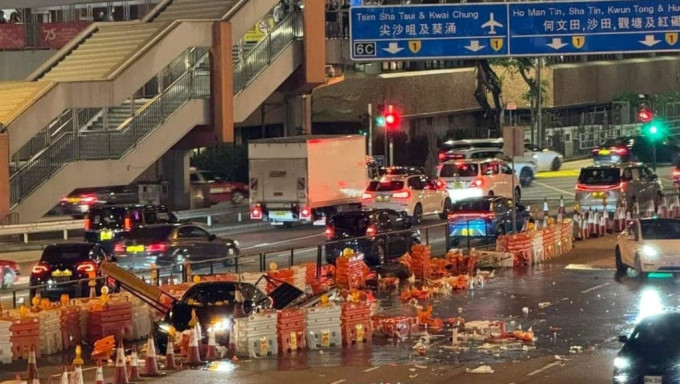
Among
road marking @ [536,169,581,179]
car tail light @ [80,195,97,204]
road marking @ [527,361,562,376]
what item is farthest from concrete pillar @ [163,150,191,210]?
road marking @ [527,361,562,376]

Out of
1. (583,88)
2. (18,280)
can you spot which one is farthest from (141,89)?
(583,88)

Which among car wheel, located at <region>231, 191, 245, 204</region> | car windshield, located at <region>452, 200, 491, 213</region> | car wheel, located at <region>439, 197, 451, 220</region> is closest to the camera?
car windshield, located at <region>452, 200, 491, 213</region>

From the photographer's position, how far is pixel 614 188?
45688 mm

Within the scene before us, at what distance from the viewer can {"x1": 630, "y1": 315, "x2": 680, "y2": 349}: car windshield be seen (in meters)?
18.4

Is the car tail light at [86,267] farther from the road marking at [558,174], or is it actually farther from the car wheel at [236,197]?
the road marking at [558,174]

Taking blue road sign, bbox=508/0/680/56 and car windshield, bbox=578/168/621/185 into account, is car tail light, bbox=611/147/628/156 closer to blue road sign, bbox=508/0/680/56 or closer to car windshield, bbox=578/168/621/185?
car windshield, bbox=578/168/621/185

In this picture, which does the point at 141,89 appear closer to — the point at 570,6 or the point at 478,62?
the point at 570,6

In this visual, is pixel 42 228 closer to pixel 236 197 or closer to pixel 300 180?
pixel 300 180

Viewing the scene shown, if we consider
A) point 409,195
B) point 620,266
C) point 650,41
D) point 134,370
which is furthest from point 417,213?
point 134,370

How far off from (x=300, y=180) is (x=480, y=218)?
8128 mm

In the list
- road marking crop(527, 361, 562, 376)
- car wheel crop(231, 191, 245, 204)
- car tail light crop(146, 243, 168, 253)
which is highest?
car wheel crop(231, 191, 245, 204)

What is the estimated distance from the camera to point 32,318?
78.3 ft

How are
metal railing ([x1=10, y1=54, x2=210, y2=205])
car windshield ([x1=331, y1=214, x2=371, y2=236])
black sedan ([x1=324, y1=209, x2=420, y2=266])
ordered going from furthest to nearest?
metal railing ([x1=10, y1=54, x2=210, y2=205]), car windshield ([x1=331, y1=214, x2=371, y2=236]), black sedan ([x1=324, y1=209, x2=420, y2=266])

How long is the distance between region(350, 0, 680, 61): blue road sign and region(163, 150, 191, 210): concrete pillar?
958 cm
